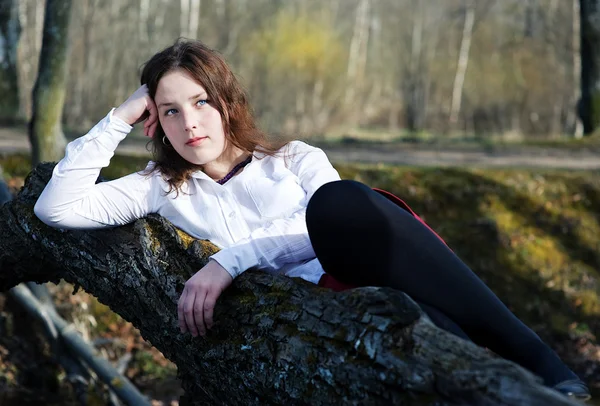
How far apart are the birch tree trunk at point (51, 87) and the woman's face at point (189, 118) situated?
12.5 feet

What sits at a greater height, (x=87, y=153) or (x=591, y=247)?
(x=87, y=153)

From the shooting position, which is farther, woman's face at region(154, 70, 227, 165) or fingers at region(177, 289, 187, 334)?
woman's face at region(154, 70, 227, 165)

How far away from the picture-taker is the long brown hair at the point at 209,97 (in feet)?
8.94

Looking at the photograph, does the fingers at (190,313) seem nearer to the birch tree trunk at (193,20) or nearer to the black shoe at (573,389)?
the black shoe at (573,389)

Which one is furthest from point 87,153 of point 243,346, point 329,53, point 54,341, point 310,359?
point 329,53

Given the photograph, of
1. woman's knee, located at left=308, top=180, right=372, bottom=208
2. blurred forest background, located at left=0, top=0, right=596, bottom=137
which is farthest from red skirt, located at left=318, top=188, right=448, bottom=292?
blurred forest background, located at left=0, top=0, right=596, bottom=137

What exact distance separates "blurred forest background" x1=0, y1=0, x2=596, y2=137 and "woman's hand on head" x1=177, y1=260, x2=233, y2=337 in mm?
16015

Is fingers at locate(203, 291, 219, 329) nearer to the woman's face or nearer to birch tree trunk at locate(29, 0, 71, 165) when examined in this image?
the woman's face

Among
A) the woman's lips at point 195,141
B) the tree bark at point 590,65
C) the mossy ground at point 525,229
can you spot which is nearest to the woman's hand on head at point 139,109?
the woman's lips at point 195,141

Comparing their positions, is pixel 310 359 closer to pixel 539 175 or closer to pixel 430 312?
pixel 430 312

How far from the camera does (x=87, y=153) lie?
9.16ft

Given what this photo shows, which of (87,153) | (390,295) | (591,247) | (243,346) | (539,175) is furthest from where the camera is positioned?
(539,175)

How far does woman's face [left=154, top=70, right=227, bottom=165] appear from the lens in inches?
107

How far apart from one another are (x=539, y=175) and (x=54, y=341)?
5.18 m
